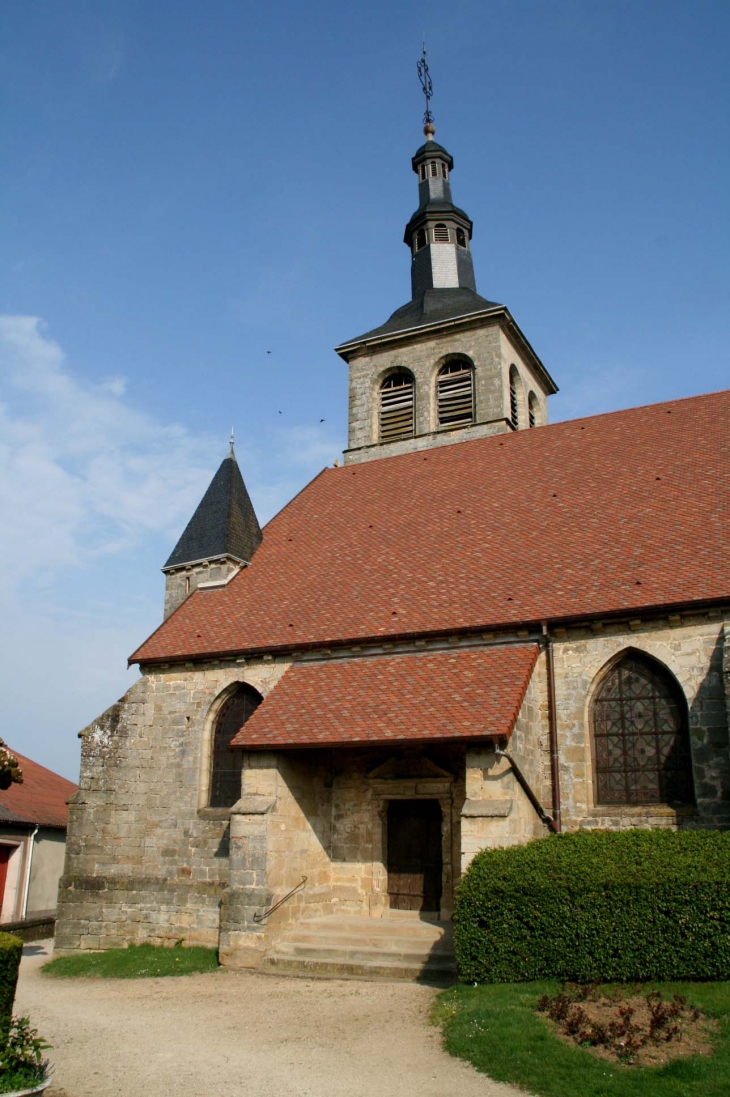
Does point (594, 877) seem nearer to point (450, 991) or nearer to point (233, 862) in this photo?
point (450, 991)

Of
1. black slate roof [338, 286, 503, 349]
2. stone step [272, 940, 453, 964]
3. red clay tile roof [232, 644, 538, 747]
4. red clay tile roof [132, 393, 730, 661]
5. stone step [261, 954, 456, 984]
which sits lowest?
stone step [261, 954, 456, 984]

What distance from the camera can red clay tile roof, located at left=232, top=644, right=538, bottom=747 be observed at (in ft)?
37.9

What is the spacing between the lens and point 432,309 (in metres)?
23.6

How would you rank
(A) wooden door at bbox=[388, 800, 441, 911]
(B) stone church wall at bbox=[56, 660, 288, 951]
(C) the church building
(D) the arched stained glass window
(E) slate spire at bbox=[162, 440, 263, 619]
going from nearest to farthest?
(C) the church building < (A) wooden door at bbox=[388, 800, 441, 911] < (B) stone church wall at bbox=[56, 660, 288, 951] < (E) slate spire at bbox=[162, 440, 263, 619] < (D) the arched stained glass window

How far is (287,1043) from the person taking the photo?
328 inches

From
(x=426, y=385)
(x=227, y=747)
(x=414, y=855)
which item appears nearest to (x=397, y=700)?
(x=414, y=855)

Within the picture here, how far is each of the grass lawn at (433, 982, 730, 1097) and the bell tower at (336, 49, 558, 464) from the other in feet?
46.9

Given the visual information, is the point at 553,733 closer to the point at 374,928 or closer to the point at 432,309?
the point at 374,928

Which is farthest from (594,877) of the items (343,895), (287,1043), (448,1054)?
(343,895)

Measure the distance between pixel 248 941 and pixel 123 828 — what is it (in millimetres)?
4128

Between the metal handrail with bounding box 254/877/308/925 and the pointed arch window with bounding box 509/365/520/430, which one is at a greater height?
the pointed arch window with bounding box 509/365/520/430

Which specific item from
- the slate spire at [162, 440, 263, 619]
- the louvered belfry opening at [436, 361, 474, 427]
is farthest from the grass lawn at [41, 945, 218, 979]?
the louvered belfry opening at [436, 361, 474, 427]

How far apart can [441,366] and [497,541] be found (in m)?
8.59

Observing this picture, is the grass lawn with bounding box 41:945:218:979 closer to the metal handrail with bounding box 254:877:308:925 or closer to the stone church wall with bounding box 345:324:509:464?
the metal handrail with bounding box 254:877:308:925
